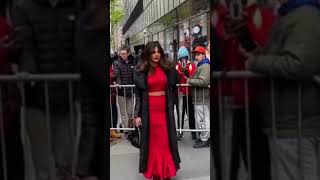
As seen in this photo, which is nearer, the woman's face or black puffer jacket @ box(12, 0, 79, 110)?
black puffer jacket @ box(12, 0, 79, 110)

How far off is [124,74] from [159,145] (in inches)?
147

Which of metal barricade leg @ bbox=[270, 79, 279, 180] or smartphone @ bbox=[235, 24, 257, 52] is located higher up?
smartphone @ bbox=[235, 24, 257, 52]

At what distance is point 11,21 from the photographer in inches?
109

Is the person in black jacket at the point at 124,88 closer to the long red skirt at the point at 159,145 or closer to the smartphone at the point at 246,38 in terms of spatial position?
the long red skirt at the point at 159,145

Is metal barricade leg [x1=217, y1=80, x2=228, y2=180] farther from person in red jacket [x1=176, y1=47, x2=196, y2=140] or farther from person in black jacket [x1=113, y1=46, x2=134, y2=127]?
person in black jacket [x1=113, y1=46, x2=134, y2=127]

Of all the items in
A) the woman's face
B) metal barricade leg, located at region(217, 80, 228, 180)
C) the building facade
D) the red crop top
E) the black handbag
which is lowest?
the black handbag

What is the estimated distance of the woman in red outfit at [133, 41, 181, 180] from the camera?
6094 millimetres

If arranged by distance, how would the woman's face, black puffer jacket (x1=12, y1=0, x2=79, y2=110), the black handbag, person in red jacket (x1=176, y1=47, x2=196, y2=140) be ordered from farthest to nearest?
person in red jacket (x1=176, y1=47, x2=196, y2=140) → the black handbag → the woman's face → black puffer jacket (x1=12, y1=0, x2=79, y2=110)

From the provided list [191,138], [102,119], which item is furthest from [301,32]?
[191,138]

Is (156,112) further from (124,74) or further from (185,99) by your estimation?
(124,74)

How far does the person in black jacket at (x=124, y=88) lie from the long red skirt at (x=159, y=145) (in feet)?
10.7

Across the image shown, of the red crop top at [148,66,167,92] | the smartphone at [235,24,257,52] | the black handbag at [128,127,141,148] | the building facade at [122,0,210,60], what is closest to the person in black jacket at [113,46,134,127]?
the black handbag at [128,127,141,148]

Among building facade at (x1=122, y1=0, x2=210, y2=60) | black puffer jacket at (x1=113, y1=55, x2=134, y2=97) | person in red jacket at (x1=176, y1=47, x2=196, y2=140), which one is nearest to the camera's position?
person in red jacket at (x1=176, y1=47, x2=196, y2=140)

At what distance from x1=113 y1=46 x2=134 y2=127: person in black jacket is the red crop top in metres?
3.37
